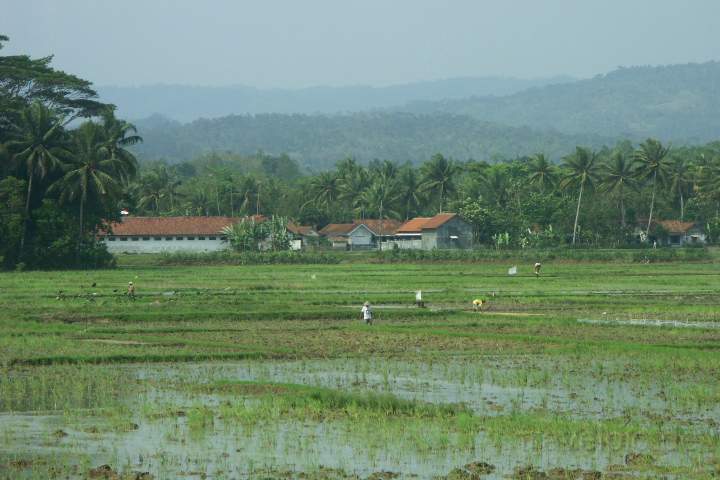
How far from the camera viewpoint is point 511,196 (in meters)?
108

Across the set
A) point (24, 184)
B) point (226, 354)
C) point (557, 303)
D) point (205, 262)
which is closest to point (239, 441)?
point (226, 354)

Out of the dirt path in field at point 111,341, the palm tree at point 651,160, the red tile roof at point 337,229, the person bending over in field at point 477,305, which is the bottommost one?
the dirt path in field at point 111,341

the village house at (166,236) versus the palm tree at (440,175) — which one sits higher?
the palm tree at (440,175)

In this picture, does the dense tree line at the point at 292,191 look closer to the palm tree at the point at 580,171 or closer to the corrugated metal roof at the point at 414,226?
the palm tree at the point at 580,171

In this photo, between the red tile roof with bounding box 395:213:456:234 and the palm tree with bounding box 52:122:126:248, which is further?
the red tile roof with bounding box 395:213:456:234

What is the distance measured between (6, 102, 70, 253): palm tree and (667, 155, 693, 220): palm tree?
2264 inches

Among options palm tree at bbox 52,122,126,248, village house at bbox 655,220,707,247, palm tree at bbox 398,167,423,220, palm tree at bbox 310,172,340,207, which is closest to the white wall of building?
palm tree at bbox 52,122,126,248

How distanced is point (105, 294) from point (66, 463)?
95.2 ft

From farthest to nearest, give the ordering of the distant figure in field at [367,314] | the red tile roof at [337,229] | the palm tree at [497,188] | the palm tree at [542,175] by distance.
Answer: the red tile roof at [337,229] < the palm tree at [497,188] < the palm tree at [542,175] < the distant figure in field at [367,314]

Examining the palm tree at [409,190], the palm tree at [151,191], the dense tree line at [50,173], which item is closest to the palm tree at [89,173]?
the dense tree line at [50,173]

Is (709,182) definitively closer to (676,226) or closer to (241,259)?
(676,226)

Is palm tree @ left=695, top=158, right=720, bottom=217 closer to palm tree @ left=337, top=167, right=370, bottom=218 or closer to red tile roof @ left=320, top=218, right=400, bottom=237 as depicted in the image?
red tile roof @ left=320, top=218, right=400, bottom=237

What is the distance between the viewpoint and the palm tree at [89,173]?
218 feet

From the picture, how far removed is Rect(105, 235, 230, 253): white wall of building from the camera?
94.0 meters
